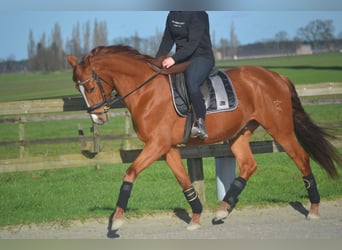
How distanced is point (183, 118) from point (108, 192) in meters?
2.67

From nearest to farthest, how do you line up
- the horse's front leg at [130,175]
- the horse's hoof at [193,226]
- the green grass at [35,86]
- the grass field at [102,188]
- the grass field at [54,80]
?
1. the horse's front leg at [130,175]
2. the horse's hoof at [193,226]
3. the grass field at [102,188]
4. the grass field at [54,80]
5. the green grass at [35,86]

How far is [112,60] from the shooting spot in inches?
204

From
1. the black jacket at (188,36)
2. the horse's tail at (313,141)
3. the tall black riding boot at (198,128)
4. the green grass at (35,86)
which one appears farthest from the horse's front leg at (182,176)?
the green grass at (35,86)

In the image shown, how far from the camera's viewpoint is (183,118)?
5234 mm

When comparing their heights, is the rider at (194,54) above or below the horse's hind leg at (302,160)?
above

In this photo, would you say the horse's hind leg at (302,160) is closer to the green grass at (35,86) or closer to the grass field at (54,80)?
the grass field at (54,80)

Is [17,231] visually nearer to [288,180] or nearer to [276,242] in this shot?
[276,242]

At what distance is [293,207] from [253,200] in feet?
1.77

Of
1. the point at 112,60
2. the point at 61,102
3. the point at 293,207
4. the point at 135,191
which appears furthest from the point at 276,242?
the point at 135,191

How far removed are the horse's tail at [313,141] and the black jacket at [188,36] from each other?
57.9 inches

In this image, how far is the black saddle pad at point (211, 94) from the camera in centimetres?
521

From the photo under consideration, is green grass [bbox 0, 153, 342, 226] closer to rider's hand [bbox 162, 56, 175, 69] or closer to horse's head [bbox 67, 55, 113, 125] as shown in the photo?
horse's head [bbox 67, 55, 113, 125]

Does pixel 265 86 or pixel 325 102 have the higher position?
pixel 265 86

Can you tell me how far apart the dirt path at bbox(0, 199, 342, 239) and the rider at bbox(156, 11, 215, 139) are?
43.9 inches
